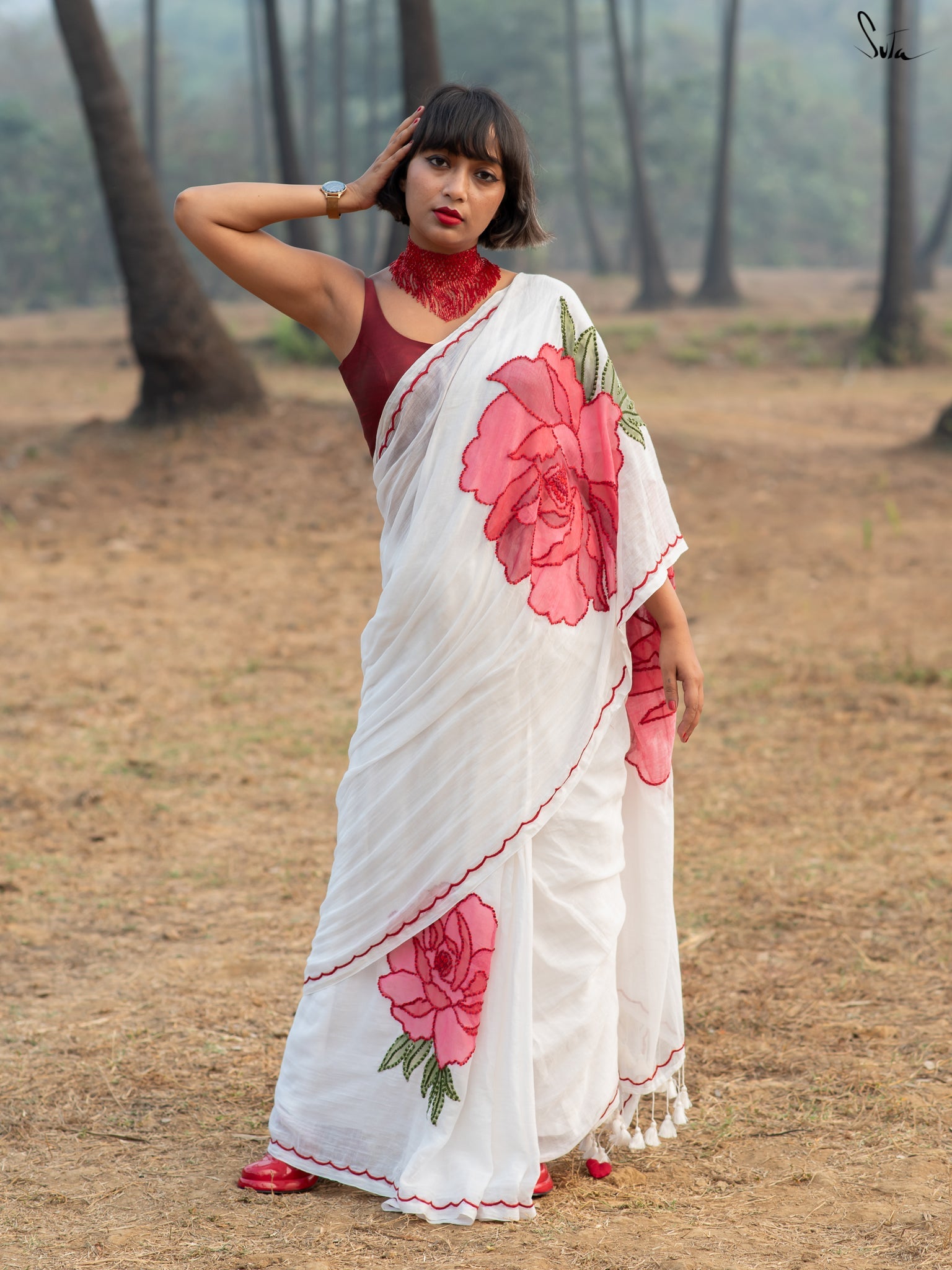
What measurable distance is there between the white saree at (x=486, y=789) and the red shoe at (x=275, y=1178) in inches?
1.1

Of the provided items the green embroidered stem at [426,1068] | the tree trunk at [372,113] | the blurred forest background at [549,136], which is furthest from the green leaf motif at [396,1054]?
the tree trunk at [372,113]

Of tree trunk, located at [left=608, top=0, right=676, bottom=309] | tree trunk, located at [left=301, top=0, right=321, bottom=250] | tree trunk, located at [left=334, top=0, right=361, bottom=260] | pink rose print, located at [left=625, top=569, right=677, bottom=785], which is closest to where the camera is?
pink rose print, located at [left=625, top=569, right=677, bottom=785]

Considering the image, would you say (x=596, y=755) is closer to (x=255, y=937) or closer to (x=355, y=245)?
(x=255, y=937)

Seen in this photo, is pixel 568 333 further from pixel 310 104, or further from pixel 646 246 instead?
pixel 310 104

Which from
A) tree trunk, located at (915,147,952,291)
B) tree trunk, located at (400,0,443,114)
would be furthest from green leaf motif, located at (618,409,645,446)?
tree trunk, located at (915,147,952,291)

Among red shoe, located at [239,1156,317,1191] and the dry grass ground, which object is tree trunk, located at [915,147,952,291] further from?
red shoe, located at [239,1156,317,1191]

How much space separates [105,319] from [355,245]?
10.5 m

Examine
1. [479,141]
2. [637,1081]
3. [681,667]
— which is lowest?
[637,1081]

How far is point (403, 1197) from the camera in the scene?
90.7 inches

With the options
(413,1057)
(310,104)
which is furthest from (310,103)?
(413,1057)

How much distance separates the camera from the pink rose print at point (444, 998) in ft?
7.63

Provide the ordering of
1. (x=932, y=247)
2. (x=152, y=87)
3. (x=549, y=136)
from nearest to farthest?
1. (x=152, y=87)
2. (x=932, y=247)
3. (x=549, y=136)

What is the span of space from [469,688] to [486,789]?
0.17 m

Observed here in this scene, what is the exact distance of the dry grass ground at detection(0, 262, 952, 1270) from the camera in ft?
7.88
